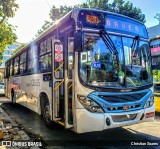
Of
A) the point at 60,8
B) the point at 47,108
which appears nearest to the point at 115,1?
the point at 60,8

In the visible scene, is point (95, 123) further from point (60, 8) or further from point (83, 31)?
point (60, 8)

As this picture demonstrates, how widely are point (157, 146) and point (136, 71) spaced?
5.93ft

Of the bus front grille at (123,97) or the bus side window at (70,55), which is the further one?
the bus side window at (70,55)

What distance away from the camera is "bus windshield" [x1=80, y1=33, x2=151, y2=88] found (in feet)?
18.0

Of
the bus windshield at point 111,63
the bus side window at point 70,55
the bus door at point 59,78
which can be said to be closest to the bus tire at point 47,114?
the bus door at point 59,78

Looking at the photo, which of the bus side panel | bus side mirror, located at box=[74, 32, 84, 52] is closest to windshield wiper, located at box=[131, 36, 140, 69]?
bus side mirror, located at box=[74, 32, 84, 52]

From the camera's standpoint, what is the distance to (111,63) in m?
5.71

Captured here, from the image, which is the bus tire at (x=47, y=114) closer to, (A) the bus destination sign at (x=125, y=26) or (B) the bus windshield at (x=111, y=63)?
(B) the bus windshield at (x=111, y=63)

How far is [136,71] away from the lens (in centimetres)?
609

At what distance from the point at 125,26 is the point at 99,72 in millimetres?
1508

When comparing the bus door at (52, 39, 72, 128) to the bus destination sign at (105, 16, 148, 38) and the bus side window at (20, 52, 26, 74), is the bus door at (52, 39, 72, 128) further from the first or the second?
the bus side window at (20, 52, 26, 74)

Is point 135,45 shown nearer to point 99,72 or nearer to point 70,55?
point 99,72

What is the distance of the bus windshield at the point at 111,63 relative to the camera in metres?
5.48

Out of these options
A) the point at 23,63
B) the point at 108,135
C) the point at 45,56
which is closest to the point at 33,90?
the point at 45,56
